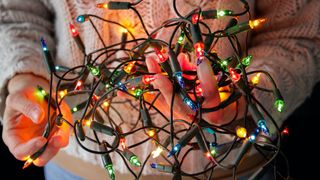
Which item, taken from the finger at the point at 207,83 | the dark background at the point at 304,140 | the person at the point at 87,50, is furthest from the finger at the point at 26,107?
the dark background at the point at 304,140

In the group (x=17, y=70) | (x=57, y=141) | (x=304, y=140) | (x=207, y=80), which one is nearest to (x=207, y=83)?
(x=207, y=80)

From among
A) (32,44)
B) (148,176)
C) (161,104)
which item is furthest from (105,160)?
(32,44)

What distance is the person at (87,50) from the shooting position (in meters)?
0.60

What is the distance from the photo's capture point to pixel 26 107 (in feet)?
1.85

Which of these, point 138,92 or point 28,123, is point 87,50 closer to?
point 28,123

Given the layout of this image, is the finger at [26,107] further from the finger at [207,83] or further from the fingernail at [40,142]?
the finger at [207,83]

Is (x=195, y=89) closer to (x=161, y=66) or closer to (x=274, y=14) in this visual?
(x=161, y=66)

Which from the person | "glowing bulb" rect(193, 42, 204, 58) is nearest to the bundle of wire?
"glowing bulb" rect(193, 42, 204, 58)

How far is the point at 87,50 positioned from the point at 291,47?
1.15 ft

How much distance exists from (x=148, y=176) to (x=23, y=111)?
229 mm

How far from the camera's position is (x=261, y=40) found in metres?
0.72

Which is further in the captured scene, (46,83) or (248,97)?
(46,83)

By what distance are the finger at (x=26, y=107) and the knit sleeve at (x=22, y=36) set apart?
0.08 m

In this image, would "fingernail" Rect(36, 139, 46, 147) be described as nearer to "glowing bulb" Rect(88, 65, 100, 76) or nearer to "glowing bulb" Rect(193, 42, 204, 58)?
"glowing bulb" Rect(88, 65, 100, 76)
